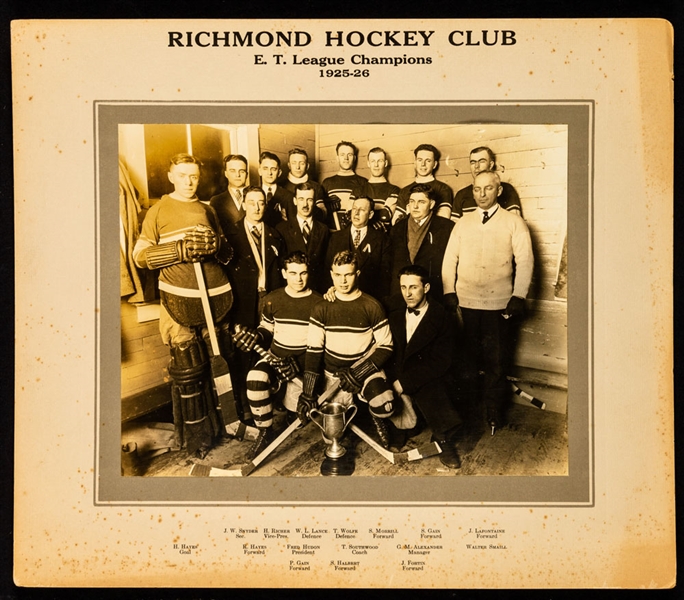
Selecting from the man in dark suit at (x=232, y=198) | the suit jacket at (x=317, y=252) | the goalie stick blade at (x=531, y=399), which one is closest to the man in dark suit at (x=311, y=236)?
the suit jacket at (x=317, y=252)

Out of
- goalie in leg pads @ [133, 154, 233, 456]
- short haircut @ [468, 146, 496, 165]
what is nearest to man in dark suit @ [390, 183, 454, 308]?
short haircut @ [468, 146, 496, 165]

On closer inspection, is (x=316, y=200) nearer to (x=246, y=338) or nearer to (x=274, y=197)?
(x=274, y=197)

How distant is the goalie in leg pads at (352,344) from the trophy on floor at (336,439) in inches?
0.9

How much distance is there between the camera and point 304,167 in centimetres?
90

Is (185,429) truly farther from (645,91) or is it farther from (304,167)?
(645,91)

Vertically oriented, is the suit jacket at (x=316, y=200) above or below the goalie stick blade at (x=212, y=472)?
above

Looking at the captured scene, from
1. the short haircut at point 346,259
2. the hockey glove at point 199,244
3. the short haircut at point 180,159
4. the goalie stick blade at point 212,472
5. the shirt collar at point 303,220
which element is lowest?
the goalie stick blade at point 212,472

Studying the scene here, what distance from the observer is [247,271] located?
926mm

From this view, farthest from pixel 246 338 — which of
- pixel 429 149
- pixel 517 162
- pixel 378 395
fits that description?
→ pixel 517 162

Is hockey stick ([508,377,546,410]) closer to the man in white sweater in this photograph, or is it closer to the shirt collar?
the man in white sweater

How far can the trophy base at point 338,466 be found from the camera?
2.97 feet

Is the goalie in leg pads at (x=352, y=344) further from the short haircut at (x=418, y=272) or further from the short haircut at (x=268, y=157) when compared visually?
the short haircut at (x=268, y=157)
